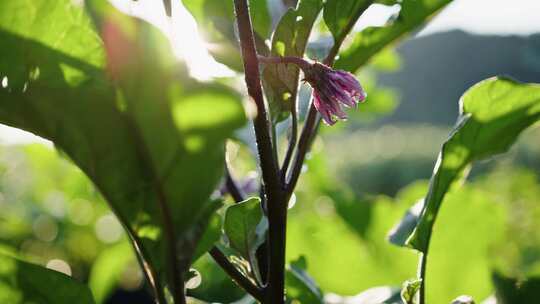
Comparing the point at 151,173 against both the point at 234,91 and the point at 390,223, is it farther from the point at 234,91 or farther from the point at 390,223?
the point at 390,223

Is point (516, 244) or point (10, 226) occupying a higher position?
point (10, 226)

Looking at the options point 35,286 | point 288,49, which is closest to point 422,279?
point 288,49

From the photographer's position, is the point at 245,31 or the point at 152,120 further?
the point at 245,31

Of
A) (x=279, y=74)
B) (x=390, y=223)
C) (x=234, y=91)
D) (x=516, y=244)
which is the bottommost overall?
(x=516, y=244)

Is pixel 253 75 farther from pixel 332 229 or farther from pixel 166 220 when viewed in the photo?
pixel 332 229

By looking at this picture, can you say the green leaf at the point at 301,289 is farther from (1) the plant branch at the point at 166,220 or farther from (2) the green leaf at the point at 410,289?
(1) the plant branch at the point at 166,220

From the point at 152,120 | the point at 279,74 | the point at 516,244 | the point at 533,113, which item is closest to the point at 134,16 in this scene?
the point at 152,120

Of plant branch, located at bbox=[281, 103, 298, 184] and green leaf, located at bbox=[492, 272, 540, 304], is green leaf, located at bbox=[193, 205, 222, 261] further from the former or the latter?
green leaf, located at bbox=[492, 272, 540, 304]
